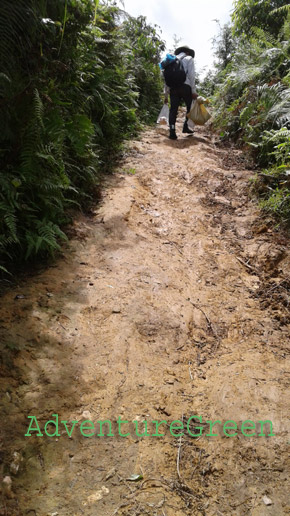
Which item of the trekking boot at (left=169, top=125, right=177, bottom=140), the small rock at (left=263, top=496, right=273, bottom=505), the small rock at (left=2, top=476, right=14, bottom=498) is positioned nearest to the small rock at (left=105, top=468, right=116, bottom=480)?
the small rock at (left=2, top=476, right=14, bottom=498)

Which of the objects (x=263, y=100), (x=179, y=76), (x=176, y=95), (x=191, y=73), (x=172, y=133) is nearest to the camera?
(x=263, y=100)

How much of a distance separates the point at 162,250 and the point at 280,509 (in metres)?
2.49

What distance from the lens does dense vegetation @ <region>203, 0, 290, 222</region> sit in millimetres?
4242

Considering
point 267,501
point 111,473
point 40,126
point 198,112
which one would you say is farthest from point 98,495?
point 198,112

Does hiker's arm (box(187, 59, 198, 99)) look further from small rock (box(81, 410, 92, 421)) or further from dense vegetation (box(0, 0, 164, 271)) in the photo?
small rock (box(81, 410, 92, 421))

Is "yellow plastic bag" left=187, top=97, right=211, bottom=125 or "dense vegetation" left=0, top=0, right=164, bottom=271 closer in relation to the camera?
"dense vegetation" left=0, top=0, right=164, bottom=271

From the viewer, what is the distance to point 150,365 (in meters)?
2.25

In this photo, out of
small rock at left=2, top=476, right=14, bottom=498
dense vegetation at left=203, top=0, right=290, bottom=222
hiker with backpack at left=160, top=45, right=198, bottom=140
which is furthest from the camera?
hiker with backpack at left=160, top=45, right=198, bottom=140

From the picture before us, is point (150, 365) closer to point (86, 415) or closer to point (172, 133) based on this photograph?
point (86, 415)

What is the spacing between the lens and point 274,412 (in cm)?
193

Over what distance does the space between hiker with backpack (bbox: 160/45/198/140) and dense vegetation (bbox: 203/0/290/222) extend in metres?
1.07

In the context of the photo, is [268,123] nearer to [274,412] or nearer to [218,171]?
[218,171]

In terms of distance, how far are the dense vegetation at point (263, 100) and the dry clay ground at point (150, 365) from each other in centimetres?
78

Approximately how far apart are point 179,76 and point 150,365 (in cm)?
649
